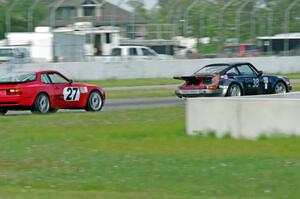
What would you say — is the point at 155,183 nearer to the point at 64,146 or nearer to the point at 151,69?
the point at 64,146

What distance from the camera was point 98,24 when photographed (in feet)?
169

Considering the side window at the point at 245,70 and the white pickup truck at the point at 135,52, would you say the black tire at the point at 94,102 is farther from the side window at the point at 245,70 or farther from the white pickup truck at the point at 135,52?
the white pickup truck at the point at 135,52

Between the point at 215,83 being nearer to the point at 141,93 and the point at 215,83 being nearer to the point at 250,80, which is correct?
the point at 250,80

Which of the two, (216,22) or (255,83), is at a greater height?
(216,22)

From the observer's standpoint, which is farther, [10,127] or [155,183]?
[10,127]

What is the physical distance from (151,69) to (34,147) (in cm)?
3039

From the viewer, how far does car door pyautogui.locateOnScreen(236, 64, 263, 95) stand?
90.4ft

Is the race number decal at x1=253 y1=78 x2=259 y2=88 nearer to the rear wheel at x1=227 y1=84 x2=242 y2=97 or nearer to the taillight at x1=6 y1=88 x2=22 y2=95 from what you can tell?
the rear wheel at x1=227 y1=84 x2=242 y2=97

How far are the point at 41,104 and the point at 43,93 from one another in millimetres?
282

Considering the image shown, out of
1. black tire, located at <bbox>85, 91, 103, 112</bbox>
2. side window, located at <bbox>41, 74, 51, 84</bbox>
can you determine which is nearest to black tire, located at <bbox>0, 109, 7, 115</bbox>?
side window, located at <bbox>41, 74, 51, 84</bbox>

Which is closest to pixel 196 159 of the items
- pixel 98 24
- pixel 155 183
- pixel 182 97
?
pixel 155 183

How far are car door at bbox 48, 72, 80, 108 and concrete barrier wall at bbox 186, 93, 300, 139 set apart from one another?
289 inches

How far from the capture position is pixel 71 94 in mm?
22984

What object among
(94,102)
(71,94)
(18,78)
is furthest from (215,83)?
(18,78)
